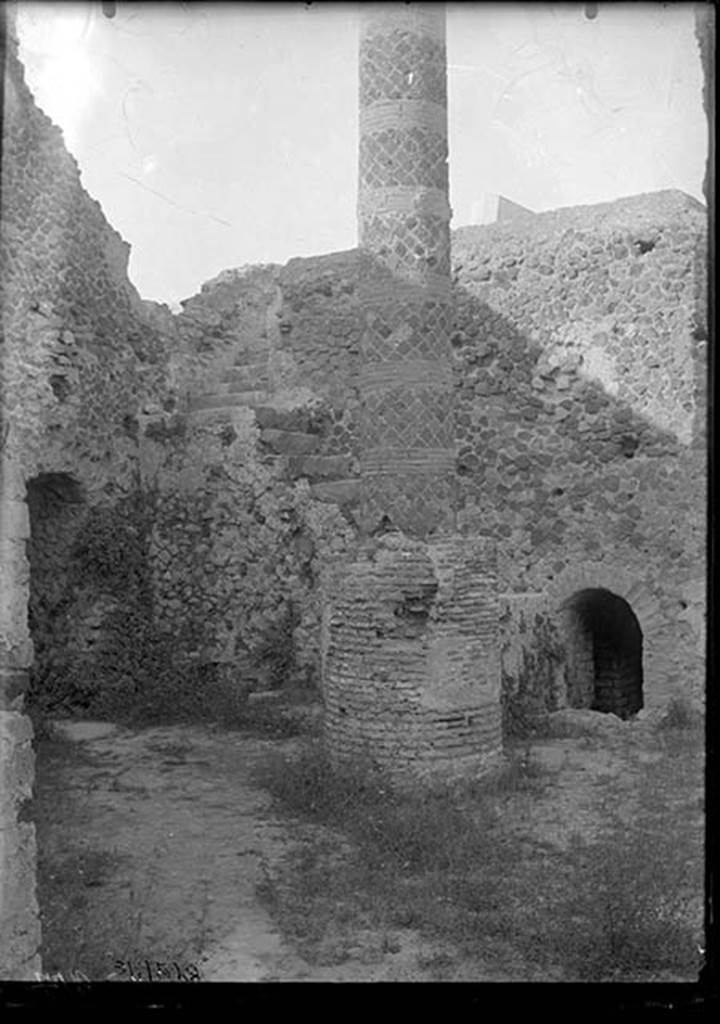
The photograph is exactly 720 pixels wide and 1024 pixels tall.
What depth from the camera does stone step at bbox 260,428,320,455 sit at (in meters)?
11.7

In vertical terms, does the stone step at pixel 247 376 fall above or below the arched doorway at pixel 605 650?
above

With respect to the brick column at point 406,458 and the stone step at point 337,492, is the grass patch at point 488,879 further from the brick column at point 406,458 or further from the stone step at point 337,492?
the stone step at point 337,492

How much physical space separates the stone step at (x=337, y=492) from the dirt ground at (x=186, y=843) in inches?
130

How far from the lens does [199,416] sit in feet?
40.0

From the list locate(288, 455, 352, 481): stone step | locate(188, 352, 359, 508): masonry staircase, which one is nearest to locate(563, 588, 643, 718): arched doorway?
locate(188, 352, 359, 508): masonry staircase

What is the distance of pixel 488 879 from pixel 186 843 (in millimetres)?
1945

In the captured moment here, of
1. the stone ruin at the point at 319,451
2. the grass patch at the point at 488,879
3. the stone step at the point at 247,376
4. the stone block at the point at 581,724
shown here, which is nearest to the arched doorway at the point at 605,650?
the stone ruin at the point at 319,451

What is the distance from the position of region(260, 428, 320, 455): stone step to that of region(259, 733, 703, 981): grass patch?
17.5ft

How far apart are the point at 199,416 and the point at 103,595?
8.39ft

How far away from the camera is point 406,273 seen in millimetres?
7324

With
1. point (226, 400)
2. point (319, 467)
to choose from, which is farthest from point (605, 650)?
point (226, 400)

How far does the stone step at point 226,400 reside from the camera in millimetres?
12352

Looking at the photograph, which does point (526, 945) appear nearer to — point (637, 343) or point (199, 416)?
point (637, 343)
